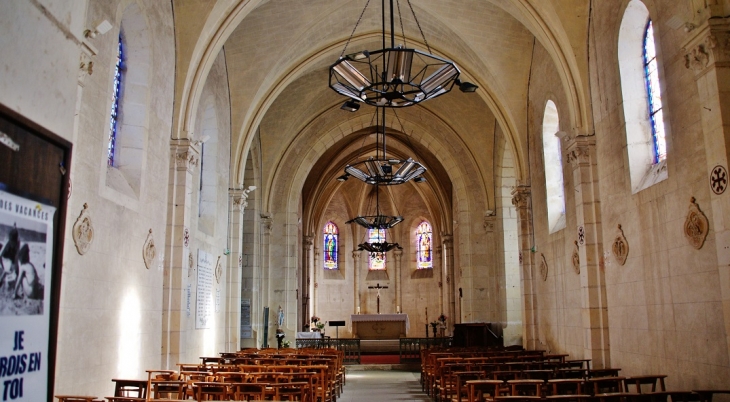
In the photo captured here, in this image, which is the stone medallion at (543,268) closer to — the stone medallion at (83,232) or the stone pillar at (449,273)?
the stone medallion at (83,232)

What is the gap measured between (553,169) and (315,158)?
9.99 m

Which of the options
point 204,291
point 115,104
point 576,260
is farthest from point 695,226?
point 204,291

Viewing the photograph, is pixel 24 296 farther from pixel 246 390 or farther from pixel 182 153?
pixel 182 153

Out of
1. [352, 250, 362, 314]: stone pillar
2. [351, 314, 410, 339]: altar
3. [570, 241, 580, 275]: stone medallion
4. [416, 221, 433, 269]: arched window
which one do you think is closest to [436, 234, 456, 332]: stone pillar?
[351, 314, 410, 339]: altar

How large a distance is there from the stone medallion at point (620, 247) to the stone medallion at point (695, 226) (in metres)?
2.20

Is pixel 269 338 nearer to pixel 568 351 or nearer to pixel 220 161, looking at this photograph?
pixel 220 161

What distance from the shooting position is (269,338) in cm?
2123

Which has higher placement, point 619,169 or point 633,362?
point 619,169

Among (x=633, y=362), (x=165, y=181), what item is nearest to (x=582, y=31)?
(x=633, y=362)

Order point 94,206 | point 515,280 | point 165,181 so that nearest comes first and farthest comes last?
point 94,206, point 165,181, point 515,280

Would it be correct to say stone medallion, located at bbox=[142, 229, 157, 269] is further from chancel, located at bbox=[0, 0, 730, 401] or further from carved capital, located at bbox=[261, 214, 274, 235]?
carved capital, located at bbox=[261, 214, 274, 235]

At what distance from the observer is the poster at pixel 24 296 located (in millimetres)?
3340

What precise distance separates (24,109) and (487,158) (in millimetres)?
18664

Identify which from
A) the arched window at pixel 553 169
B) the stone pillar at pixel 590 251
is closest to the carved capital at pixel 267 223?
the arched window at pixel 553 169
